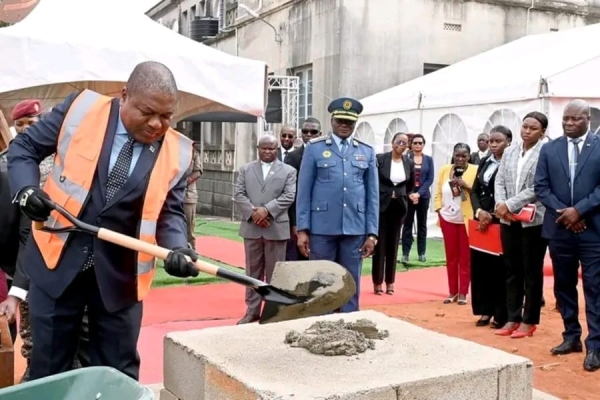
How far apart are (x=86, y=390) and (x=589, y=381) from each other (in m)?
3.56

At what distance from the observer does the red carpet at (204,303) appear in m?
5.51

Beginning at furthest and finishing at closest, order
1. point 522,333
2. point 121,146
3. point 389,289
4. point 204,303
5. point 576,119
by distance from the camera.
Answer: point 389,289 → point 204,303 → point 522,333 → point 576,119 → point 121,146

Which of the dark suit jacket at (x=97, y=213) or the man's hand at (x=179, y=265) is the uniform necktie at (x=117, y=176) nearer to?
the dark suit jacket at (x=97, y=213)

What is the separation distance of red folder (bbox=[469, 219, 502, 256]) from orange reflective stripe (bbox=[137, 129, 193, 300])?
144 inches

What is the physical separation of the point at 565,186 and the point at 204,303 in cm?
377

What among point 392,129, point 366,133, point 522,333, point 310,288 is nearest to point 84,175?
point 310,288

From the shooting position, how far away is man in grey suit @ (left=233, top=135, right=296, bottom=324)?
6.30 metres

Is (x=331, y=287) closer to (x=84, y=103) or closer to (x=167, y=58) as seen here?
(x=84, y=103)

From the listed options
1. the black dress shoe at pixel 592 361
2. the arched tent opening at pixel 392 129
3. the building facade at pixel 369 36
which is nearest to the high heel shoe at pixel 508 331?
the black dress shoe at pixel 592 361

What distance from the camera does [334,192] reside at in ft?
18.0

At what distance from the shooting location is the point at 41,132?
287cm

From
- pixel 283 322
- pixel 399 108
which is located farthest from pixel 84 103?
pixel 399 108

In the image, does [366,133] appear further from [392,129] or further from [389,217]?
[389,217]

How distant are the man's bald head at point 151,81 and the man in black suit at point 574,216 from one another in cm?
327
